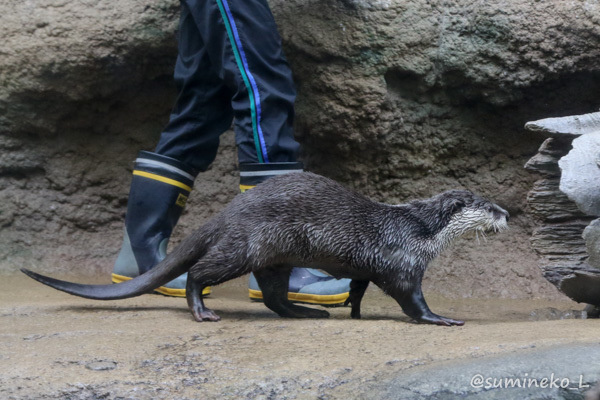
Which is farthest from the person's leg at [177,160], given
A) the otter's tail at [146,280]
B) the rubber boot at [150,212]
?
the otter's tail at [146,280]

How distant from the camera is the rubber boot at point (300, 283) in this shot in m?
3.28

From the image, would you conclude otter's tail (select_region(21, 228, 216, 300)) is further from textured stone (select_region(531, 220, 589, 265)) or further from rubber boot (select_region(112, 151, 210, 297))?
textured stone (select_region(531, 220, 589, 265))

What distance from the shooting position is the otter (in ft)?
9.35

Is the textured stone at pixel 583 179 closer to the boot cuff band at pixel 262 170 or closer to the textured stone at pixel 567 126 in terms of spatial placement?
the textured stone at pixel 567 126

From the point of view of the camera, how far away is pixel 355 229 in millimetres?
2893

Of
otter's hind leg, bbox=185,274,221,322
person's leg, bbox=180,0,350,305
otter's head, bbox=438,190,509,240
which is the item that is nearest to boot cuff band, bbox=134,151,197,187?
person's leg, bbox=180,0,350,305

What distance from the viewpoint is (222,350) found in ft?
7.66

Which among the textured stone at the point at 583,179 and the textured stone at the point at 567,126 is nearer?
the textured stone at the point at 583,179

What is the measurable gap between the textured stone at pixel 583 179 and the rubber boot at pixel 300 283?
3.62 ft

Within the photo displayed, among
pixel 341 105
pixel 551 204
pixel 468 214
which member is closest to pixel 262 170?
pixel 468 214

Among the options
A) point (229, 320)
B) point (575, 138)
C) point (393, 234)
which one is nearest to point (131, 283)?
point (229, 320)

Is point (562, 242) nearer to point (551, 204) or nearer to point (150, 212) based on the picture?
point (551, 204)

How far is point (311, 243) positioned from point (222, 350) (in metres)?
0.65

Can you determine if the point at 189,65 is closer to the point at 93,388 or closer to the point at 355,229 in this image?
the point at 355,229
